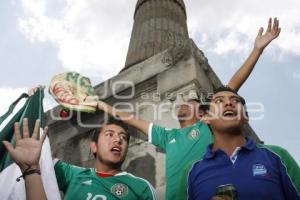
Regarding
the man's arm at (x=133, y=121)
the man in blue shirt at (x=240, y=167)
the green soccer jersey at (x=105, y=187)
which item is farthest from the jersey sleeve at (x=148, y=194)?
the man's arm at (x=133, y=121)

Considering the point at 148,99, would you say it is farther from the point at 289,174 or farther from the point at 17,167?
the point at 289,174

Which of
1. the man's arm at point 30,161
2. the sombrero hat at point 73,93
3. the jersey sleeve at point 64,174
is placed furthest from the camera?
the sombrero hat at point 73,93

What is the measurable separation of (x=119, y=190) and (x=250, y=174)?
1045 mm

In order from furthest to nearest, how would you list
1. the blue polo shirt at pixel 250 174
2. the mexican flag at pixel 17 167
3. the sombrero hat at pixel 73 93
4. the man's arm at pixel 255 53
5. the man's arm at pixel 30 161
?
1. the sombrero hat at pixel 73 93
2. the man's arm at pixel 255 53
3. the mexican flag at pixel 17 167
4. the blue polo shirt at pixel 250 174
5. the man's arm at pixel 30 161

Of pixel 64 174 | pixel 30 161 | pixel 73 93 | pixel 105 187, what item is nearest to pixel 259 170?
pixel 105 187

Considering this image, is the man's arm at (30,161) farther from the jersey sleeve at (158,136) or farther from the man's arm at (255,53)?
the man's arm at (255,53)

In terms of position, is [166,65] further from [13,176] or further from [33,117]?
[13,176]

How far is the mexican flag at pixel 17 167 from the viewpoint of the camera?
9.89 feet

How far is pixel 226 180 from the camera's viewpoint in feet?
7.98

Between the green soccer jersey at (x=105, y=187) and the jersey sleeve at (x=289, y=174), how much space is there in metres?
1.03

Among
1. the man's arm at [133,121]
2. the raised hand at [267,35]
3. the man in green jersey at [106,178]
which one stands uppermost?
the raised hand at [267,35]

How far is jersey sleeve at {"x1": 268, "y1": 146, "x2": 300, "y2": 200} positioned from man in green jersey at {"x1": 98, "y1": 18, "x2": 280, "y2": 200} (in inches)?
36.5

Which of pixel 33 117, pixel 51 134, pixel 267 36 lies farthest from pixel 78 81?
pixel 267 36

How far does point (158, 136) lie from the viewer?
3.82 metres
